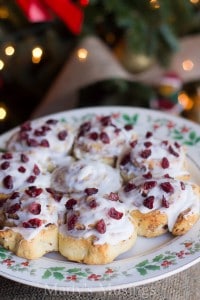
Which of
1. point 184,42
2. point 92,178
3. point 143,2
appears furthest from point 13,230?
point 184,42

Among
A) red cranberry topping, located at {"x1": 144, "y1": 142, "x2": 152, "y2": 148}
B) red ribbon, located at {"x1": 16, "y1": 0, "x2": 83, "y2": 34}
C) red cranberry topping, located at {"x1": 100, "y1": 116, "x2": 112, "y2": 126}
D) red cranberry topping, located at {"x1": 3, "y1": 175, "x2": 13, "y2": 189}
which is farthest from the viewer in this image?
red ribbon, located at {"x1": 16, "y1": 0, "x2": 83, "y2": 34}

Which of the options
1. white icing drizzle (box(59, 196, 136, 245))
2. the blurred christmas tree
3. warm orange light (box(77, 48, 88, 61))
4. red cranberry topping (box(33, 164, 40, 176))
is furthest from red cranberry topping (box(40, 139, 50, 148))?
warm orange light (box(77, 48, 88, 61))

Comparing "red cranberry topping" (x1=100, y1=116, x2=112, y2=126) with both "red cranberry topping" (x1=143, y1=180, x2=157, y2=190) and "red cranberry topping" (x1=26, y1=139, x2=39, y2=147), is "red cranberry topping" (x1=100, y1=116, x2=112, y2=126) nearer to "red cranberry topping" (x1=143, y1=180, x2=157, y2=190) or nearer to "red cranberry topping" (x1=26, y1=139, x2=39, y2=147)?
"red cranberry topping" (x1=26, y1=139, x2=39, y2=147)

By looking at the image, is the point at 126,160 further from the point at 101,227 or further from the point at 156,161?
the point at 101,227

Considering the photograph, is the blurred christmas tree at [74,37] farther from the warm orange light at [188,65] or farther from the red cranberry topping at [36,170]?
the red cranberry topping at [36,170]

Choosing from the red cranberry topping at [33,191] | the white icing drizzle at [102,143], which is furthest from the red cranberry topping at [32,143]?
the red cranberry topping at [33,191]

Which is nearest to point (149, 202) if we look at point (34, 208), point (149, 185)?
point (149, 185)

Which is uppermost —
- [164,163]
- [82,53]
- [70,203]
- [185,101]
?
[70,203]
